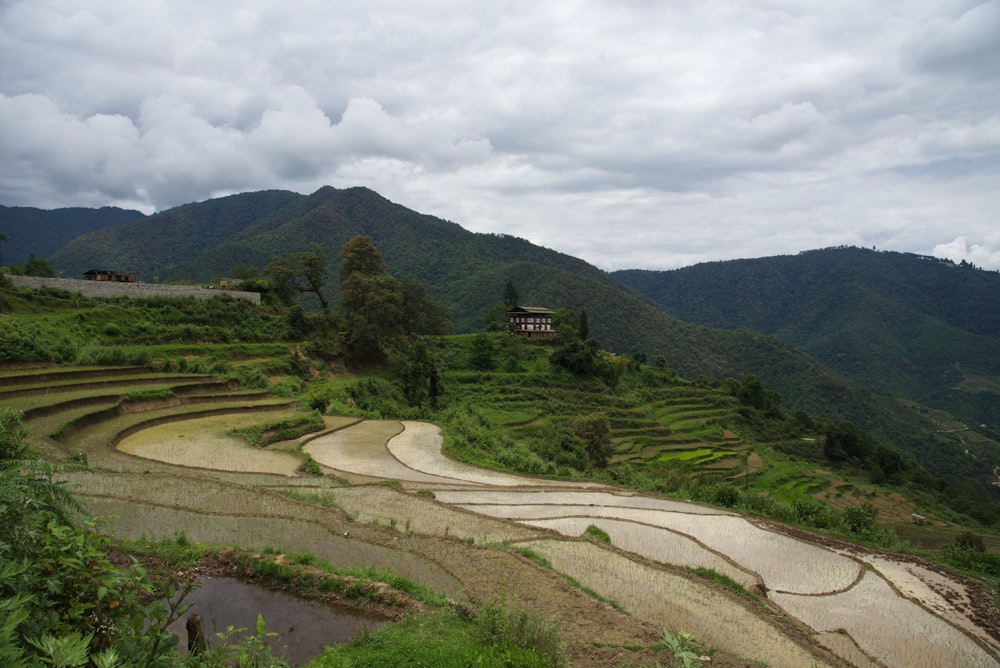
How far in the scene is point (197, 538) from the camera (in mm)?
10328

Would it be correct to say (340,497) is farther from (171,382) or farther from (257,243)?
(257,243)

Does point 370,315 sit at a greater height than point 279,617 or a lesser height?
greater

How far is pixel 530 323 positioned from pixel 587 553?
59.7m

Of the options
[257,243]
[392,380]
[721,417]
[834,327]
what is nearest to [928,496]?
[721,417]

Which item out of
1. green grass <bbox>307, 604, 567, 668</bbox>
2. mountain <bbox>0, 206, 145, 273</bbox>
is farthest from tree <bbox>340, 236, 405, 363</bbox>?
mountain <bbox>0, 206, 145, 273</bbox>

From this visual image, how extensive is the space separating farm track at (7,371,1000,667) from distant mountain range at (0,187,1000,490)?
3064 inches

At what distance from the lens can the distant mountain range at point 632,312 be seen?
306ft

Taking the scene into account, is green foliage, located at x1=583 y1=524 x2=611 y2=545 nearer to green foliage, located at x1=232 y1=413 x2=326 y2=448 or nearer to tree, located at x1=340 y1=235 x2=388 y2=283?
green foliage, located at x1=232 y1=413 x2=326 y2=448

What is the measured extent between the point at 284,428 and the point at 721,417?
1902 inches

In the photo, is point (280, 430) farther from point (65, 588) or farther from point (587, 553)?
point (65, 588)

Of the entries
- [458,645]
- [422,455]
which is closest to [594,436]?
[422,455]

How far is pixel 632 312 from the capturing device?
340ft

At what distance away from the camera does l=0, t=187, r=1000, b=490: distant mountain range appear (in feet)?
306

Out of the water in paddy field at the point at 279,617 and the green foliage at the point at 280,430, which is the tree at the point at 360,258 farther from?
the water in paddy field at the point at 279,617
